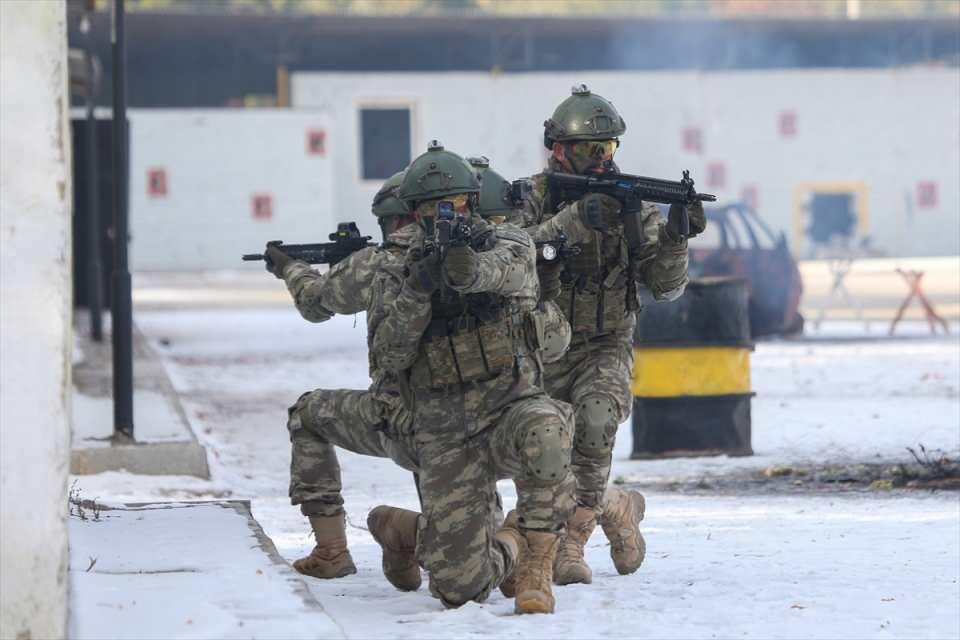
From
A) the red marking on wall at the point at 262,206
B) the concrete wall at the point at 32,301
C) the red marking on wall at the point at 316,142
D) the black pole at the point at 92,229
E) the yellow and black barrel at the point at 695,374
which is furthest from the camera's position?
the red marking on wall at the point at 262,206

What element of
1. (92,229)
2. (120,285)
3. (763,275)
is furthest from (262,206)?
(120,285)

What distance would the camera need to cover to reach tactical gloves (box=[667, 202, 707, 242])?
6.59 metres

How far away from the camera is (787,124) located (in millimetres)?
41906

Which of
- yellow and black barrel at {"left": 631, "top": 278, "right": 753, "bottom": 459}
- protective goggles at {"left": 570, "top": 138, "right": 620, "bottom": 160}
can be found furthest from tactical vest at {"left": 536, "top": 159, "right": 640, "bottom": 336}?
yellow and black barrel at {"left": 631, "top": 278, "right": 753, "bottom": 459}

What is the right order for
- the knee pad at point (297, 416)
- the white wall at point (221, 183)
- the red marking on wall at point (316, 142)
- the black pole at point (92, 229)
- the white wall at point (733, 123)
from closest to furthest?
1. the knee pad at point (297, 416)
2. the black pole at point (92, 229)
3. the white wall at point (221, 183)
4. the red marking on wall at point (316, 142)
5. the white wall at point (733, 123)

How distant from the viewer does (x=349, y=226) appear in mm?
6777

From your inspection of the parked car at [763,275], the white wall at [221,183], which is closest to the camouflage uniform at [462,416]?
the parked car at [763,275]

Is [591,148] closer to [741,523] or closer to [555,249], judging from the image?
[555,249]

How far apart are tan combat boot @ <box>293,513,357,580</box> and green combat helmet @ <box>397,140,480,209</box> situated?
53.1 inches

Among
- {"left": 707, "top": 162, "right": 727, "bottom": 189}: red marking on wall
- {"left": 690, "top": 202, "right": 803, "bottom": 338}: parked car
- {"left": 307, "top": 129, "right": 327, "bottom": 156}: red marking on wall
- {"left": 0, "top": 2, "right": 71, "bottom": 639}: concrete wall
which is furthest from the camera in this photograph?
{"left": 707, "top": 162, "right": 727, "bottom": 189}: red marking on wall

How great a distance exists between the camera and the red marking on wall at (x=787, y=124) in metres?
41.8

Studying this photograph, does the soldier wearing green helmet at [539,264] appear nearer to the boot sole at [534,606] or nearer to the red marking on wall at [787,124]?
the boot sole at [534,606]

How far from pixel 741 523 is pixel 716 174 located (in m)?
34.3

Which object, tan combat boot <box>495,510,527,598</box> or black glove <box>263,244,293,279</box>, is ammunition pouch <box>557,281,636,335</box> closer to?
tan combat boot <box>495,510,527,598</box>
